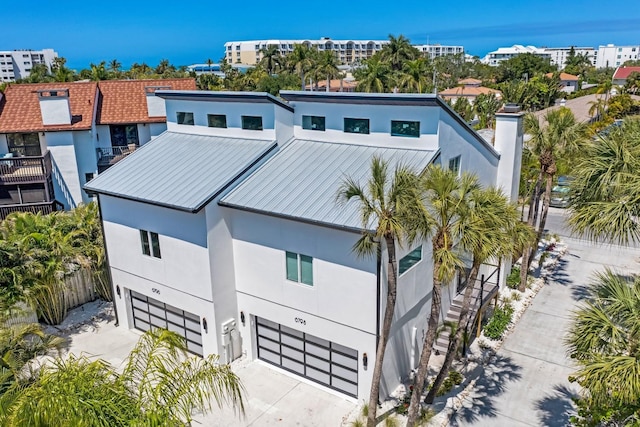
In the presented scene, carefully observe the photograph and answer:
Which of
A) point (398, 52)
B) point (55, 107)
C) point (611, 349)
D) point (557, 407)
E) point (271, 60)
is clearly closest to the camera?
point (611, 349)

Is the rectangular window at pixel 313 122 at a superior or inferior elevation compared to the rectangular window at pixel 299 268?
superior

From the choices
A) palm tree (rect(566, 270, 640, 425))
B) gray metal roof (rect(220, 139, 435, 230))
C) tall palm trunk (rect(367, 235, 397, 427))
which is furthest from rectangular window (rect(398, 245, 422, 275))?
palm tree (rect(566, 270, 640, 425))

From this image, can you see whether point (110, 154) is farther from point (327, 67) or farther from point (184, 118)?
point (327, 67)

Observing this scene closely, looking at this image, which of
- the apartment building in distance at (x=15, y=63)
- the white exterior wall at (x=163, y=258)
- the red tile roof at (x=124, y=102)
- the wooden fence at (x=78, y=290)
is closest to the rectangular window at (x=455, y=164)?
the white exterior wall at (x=163, y=258)

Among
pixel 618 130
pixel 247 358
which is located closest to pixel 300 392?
pixel 247 358

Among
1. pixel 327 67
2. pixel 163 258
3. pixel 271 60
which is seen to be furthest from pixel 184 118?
pixel 271 60

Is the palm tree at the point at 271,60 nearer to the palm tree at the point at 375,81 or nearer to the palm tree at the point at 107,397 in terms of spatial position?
the palm tree at the point at 375,81
